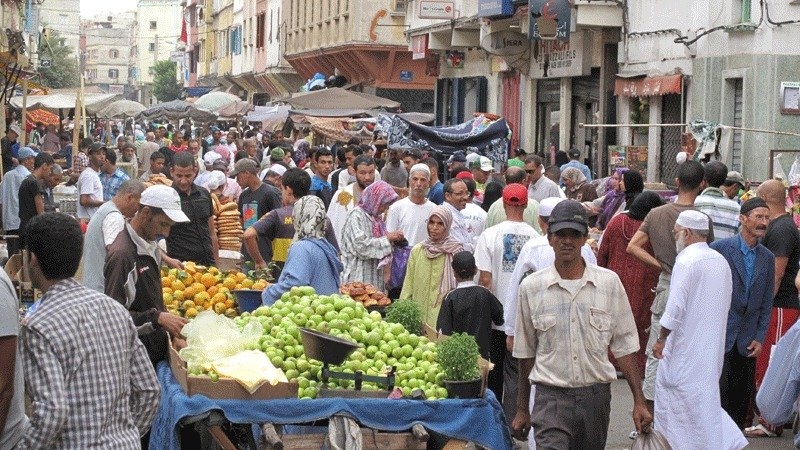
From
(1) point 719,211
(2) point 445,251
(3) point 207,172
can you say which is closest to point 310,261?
(2) point 445,251

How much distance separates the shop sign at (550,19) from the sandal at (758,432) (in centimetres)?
1534

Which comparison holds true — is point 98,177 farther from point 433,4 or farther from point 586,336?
point 433,4

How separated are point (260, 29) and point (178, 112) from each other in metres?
25.4

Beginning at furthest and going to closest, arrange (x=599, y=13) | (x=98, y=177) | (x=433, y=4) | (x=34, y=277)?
(x=433, y=4), (x=599, y=13), (x=98, y=177), (x=34, y=277)

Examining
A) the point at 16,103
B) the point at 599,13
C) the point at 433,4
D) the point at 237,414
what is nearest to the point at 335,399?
the point at 237,414

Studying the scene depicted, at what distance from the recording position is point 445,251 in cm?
1091

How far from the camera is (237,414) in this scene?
25.2 feet

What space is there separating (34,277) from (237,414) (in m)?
2.57

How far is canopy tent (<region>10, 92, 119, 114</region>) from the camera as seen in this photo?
41.8 metres

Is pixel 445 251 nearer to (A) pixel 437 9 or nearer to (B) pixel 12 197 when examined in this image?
(B) pixel 12 197

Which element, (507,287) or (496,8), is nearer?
(507,287)

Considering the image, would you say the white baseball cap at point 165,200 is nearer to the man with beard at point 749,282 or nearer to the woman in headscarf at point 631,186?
the man with beard at point 749,282

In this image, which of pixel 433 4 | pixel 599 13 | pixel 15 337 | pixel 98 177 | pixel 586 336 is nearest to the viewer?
pixel 15 337

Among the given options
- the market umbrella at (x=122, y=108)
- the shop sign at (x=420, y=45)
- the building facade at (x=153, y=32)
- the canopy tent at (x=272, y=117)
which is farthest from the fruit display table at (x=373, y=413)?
the building facade at (x=153, y=32)
